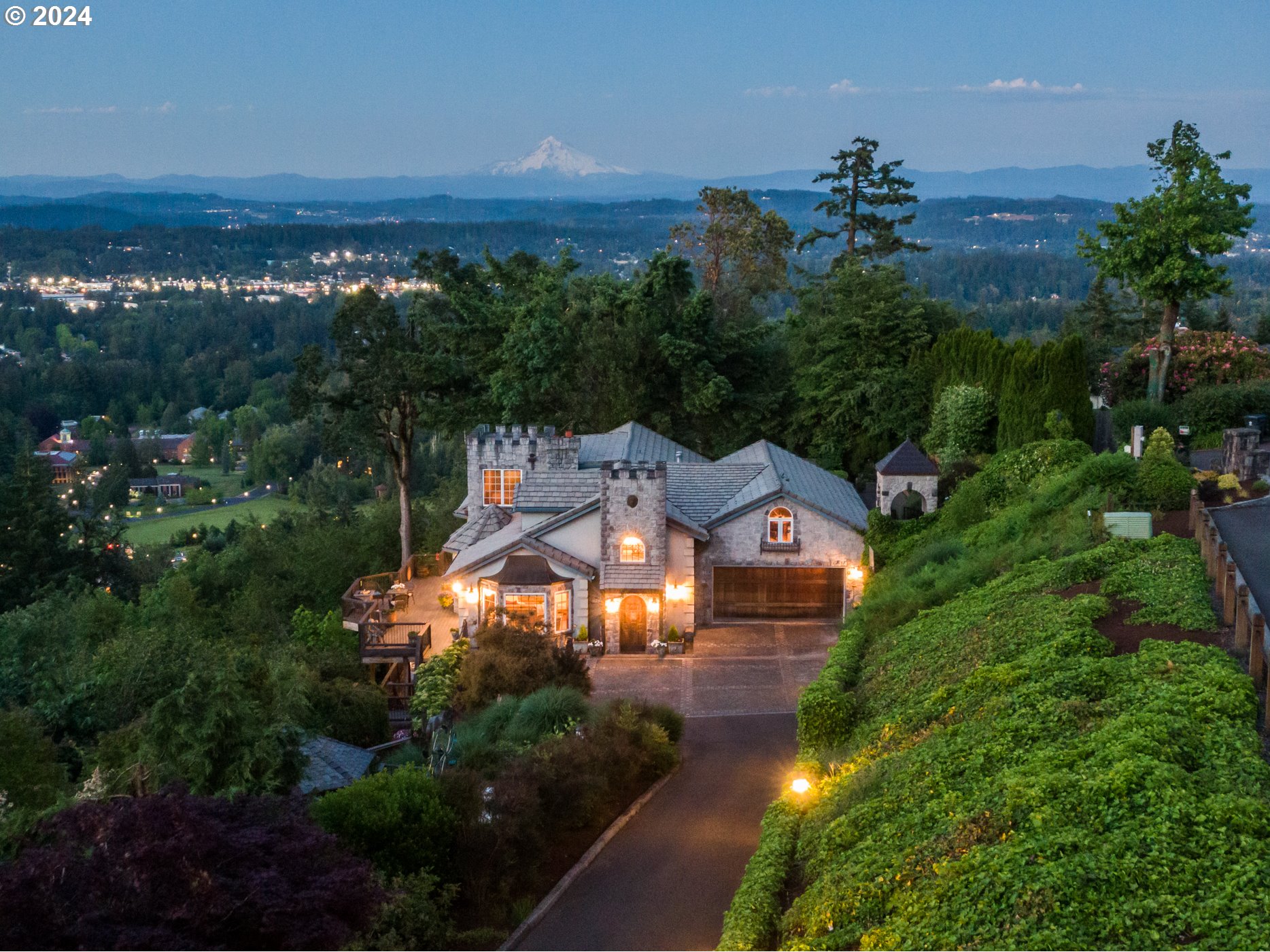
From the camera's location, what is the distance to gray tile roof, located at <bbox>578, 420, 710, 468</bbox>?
36375mm

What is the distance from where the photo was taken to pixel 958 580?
25719mm

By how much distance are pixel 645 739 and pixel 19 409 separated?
381 feet

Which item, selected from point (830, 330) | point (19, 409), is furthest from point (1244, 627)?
point (19, 409)

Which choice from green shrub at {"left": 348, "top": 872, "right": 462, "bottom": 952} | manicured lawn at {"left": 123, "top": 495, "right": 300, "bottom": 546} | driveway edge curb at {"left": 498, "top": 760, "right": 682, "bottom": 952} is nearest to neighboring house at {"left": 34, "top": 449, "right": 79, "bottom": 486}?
manicured lawn at {"left": 123, "top": 495, "right": 300, "bottom": 546}

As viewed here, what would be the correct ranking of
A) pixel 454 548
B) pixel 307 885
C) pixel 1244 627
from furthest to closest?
pixel 454 548 → pixel 1244 627 → pixel 307 885

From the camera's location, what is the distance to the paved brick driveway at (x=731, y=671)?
27609 mm

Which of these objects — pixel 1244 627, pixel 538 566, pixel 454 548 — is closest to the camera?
pixel 1244 627

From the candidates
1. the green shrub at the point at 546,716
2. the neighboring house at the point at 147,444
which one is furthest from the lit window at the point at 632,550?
the neighboring house at the point at 147,444

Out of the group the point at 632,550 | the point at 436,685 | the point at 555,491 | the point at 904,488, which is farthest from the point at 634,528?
the point at 904,488

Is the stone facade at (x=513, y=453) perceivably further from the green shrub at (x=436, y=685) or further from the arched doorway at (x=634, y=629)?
the green shrub at (x=436, y=685)

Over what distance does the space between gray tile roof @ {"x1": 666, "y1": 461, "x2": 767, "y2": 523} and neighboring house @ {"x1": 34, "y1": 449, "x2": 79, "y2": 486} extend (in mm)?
68601

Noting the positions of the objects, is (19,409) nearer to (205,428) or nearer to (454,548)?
(205,428)

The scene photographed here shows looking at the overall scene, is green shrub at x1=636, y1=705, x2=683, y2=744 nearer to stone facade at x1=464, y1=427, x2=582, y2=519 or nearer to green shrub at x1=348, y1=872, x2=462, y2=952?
green shrub at x1=348, y1=872, x2=462, y2=952

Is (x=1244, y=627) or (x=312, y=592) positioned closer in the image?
(x=1244, y=627)
